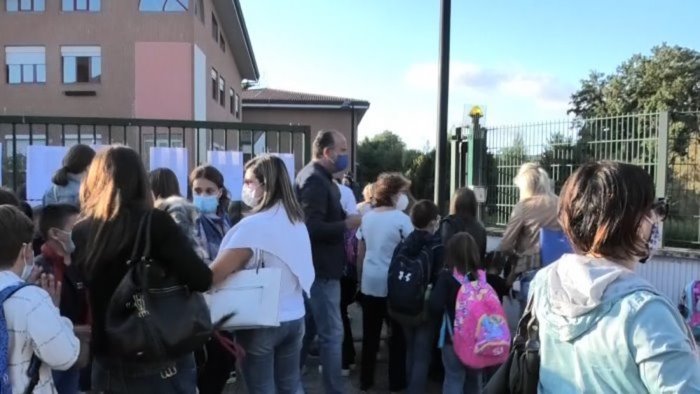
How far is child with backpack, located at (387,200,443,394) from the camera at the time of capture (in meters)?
4.60

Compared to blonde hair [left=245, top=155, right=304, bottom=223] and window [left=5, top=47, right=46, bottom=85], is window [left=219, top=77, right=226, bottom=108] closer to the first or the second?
window [left=5, top=47, right=46, bottom=85]

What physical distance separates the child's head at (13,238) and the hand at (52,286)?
1.27 feet

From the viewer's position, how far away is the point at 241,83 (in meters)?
35.7

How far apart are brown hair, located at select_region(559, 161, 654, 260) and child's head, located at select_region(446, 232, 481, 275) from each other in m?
2.61

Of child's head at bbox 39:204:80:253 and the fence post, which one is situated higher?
the fence post

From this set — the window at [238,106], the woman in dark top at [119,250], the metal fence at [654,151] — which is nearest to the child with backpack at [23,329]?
the woman in dark top at [119,250]

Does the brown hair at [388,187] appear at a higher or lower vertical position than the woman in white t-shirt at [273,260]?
higher

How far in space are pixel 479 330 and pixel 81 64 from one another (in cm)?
2350

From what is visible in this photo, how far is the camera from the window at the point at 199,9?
2397cm

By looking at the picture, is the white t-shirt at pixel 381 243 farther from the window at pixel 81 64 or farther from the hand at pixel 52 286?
the window at pixel 81 64

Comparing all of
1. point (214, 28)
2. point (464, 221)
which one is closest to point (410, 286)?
point (464, 221)

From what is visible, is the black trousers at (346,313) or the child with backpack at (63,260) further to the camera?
the black trousers at (346,313)

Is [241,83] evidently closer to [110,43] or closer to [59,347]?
[110,43]

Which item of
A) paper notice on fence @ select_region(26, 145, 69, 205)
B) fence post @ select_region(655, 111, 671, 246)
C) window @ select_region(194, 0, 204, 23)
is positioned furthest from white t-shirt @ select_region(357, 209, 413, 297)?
window @ select_region(194, 0, 204, 23)
